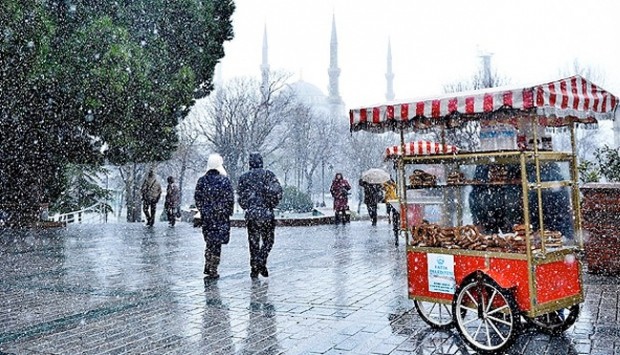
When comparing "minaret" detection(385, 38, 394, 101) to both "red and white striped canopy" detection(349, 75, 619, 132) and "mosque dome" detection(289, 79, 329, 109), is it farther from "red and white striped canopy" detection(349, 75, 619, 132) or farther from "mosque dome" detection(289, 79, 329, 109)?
"red and white striped canopy" detection(349, 75, 619, 132)

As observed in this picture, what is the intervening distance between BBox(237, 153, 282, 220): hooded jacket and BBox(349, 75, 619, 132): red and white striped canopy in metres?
2.85

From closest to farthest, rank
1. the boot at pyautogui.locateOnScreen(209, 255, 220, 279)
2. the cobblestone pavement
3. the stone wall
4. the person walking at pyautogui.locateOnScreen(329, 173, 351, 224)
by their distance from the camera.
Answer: the cobblestone pavement
the stone wall
the boot at pyautogui.locateOnScreen(209, 255, 220, 279)
the person walking at pyautogui.locateOnScreen(329, 173, 351, 224)

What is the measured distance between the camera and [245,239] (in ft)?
48.9

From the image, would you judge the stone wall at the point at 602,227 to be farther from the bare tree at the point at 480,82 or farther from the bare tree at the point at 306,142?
the bare tree at the point at 306,142

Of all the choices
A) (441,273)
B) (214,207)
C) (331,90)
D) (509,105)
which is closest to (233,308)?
(214,207)

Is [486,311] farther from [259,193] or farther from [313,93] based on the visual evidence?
[313,93]

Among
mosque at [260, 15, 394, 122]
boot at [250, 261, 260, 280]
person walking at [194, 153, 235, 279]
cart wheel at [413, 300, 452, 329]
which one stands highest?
mosque at [260, 15, 394, 122]

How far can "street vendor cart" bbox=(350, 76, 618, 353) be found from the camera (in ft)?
16.0

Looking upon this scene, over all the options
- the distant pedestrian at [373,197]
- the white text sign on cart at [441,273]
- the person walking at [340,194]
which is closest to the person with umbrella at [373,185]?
the distant pedestrian at [373,197]

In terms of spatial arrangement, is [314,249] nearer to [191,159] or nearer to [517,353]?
[517,353]

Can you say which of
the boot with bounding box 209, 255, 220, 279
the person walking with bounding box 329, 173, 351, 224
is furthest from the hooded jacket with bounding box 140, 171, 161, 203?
the boot with bounding box 209, 255, 220, 279

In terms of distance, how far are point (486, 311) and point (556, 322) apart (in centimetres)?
91

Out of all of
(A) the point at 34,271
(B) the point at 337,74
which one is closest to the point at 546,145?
(A) the point at 34,271

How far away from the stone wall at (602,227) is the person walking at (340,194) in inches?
424
